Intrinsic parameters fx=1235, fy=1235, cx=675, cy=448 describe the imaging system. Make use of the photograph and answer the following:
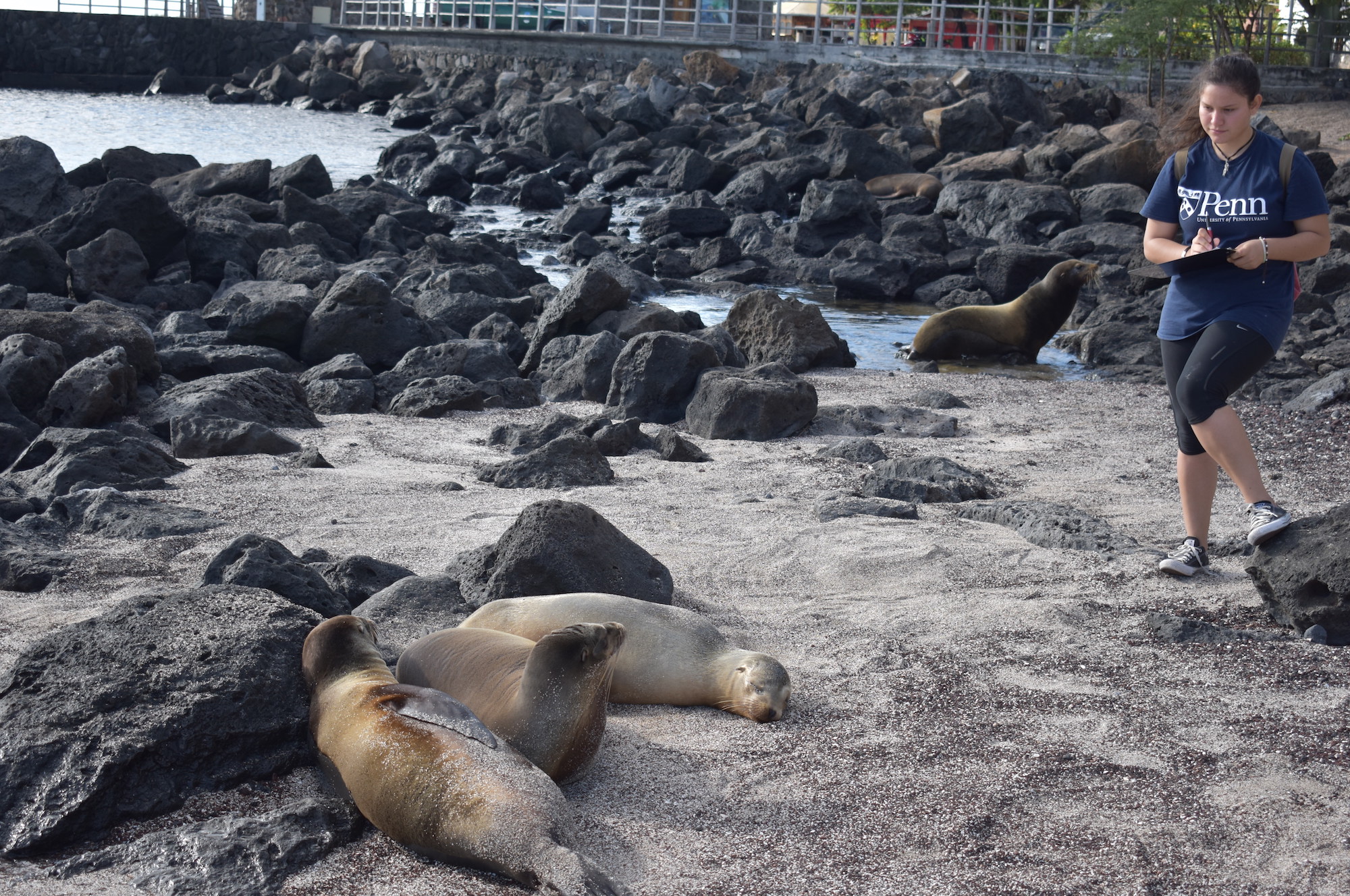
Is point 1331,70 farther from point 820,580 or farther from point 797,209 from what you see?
point 820,580

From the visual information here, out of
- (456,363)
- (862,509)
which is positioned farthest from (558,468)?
(456,363)

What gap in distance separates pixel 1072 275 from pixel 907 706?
781 cm

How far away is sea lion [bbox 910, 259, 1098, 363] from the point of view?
1049cm

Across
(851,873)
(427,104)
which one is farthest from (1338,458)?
(427,104)

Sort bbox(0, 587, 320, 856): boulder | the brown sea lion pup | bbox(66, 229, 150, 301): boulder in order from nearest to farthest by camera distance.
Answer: the brown sea lion pup
bbox(0, 587, 320, 856): boulder
bbox(66, 229, 150, 301): boulder

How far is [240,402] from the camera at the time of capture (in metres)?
6.94

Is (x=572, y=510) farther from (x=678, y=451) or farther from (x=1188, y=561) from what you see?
(x=678, y=451)

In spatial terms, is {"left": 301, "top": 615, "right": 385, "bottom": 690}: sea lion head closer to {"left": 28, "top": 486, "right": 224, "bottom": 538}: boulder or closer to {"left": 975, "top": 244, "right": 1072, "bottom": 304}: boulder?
{"left": 28, "top": 486, "right": 224, "bottom": 538}: boulder

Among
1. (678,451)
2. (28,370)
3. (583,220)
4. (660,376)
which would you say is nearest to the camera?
(678,451)

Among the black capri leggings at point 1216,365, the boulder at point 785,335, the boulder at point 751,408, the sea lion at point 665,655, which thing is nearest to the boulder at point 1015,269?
the boulder at point 785,335

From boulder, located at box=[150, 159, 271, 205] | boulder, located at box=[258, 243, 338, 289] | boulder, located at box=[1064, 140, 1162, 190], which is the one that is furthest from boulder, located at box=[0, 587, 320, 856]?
boulder, located at box=[1064, 140, 1162, 190]

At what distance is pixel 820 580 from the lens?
14.9ft

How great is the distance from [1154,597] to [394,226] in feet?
39.6

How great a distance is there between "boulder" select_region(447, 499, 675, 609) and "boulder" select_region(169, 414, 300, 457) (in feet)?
8.59
